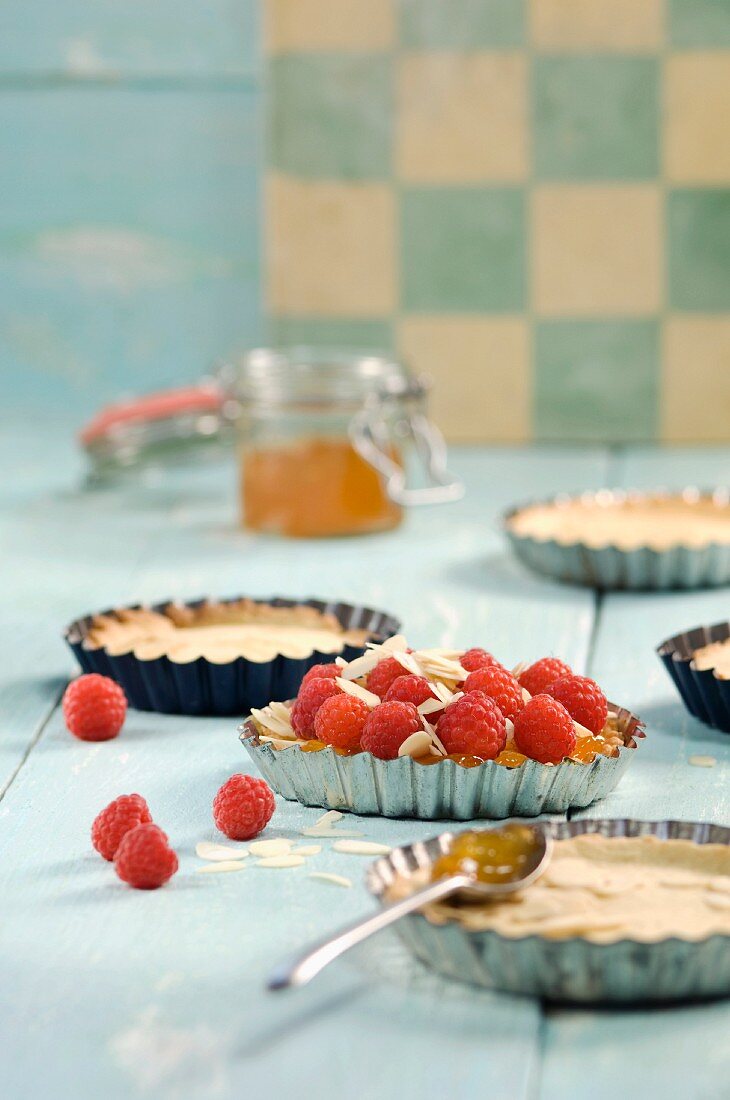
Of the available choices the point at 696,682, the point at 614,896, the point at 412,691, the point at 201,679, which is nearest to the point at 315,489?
the point at 201,679

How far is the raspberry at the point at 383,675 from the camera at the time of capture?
1.03 meters

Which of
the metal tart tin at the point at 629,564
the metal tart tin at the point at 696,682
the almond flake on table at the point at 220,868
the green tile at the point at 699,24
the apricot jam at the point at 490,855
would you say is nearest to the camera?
the apricot jam at the point at 490,855

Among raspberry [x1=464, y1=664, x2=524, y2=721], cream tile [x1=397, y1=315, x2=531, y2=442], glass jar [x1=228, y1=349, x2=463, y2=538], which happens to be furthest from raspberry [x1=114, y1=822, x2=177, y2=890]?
cream tile [x1=397, y1=315, x2=531, y2=442]

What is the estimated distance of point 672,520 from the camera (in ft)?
5.70

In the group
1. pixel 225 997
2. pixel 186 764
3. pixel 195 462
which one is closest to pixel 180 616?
pixel 186 764

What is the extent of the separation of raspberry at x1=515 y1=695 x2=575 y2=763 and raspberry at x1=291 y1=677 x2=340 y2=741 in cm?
12

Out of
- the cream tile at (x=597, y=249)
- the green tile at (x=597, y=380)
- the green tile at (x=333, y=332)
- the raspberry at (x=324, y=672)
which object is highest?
the cream tile at (x=597, y=249)

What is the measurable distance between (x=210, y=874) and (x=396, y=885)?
0.15 m

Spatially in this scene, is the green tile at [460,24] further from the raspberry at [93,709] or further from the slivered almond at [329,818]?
the slivered almond at [329,818]

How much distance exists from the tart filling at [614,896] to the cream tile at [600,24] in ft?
5.92

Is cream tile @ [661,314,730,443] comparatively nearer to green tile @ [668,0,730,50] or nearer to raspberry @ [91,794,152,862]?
green tile @ [668,0,730,50]

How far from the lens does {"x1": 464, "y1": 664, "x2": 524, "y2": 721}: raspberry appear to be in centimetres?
100

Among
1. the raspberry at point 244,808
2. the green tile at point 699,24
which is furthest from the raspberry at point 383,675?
the green tile at point 699,24

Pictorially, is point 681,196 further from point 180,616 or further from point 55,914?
point 55,914
